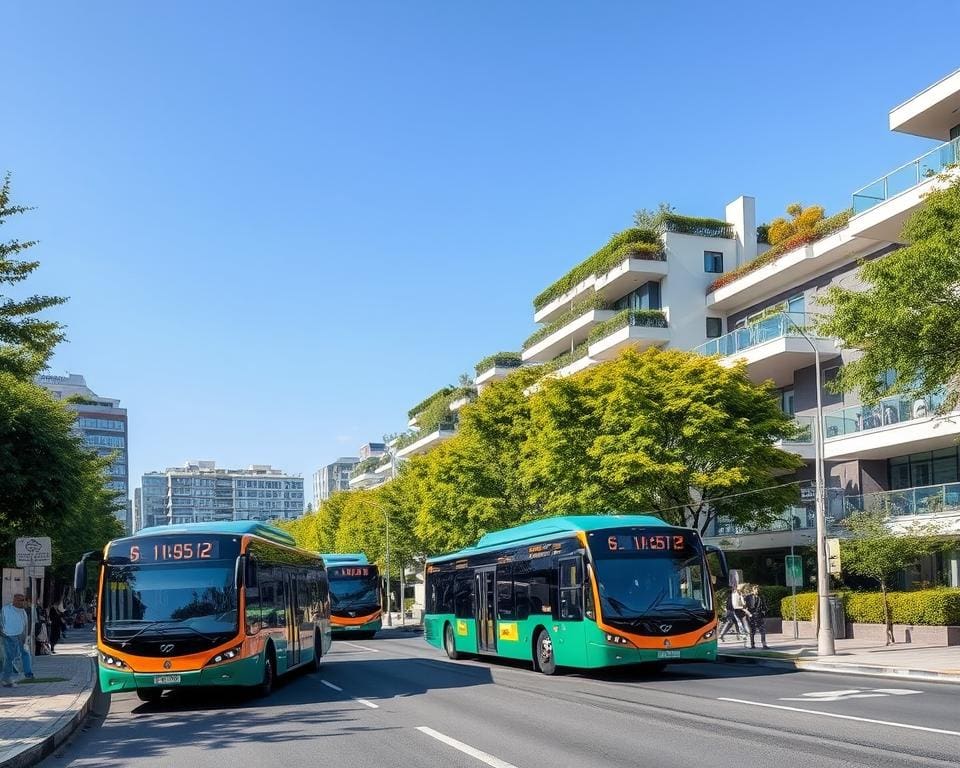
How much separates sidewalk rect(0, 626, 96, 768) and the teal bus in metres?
8.91

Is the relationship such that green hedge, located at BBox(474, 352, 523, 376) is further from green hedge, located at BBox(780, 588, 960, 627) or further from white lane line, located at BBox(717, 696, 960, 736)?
white lane line, located at BBox(717, 696, 960, 736)

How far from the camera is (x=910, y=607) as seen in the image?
31.2 m

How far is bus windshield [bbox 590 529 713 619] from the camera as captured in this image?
20.3m

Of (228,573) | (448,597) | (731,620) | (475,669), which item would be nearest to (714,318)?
(731,620)

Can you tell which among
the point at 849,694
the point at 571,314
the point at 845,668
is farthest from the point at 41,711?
the point at 571,314

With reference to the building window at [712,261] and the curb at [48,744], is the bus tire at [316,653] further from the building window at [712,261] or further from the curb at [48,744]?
the building window at [712,261]

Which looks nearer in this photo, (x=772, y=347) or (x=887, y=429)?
(x=887, y=429)

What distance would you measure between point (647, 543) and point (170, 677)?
9.14 meters

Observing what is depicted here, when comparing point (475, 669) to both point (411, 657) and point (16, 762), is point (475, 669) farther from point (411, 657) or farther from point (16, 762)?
point (16, 762)

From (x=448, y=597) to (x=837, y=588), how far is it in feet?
54.1

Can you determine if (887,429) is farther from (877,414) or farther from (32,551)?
(32,551)

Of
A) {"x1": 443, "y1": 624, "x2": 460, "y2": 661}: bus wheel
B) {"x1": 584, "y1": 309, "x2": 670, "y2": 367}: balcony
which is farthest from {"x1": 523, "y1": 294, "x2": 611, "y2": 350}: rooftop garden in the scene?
{"x1": 443, "y1": 624, "x2": 460, "y2": 661}: bus wheel

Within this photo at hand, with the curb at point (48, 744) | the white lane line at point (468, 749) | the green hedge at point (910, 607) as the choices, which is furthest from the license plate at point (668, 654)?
the green hedge at point (910, 607)

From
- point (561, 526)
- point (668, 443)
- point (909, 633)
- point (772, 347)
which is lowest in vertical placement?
point (909, 633)
